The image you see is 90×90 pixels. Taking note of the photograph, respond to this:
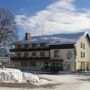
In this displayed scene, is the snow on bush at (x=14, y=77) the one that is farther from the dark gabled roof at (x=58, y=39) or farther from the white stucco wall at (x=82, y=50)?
the dark gabled roof at (x=58, y=39)

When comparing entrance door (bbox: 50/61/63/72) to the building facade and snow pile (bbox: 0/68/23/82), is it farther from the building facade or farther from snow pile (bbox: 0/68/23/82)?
snow pile (bbox: 0/68/23/82)

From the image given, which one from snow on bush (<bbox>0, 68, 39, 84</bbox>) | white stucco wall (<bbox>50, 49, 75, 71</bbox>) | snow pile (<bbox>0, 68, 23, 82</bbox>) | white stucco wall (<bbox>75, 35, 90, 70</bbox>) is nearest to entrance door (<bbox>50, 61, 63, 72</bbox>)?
white stucco wall (<bbox>50, 49, 75, 71</bbox>)

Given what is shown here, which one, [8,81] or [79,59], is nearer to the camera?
[8,81]

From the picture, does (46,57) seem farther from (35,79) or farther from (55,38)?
(35,79)

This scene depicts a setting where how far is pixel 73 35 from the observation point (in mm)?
88000

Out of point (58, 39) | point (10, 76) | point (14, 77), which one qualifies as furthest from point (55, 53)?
point (10, 76)

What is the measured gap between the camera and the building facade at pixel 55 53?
268ft

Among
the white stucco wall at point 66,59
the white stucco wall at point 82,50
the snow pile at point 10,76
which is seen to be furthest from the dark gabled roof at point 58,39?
the snow pile at point 10,76

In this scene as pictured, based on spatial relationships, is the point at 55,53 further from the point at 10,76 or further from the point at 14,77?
the point at 10,76

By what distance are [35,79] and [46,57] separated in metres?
50.2

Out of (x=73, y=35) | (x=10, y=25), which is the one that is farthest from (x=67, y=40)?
(x=10, y=25)

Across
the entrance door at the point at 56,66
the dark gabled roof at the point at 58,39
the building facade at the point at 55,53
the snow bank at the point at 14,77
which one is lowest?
the snow bank at the point at 14,77

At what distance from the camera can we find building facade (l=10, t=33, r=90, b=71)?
268ft

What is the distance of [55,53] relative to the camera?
8438cm
